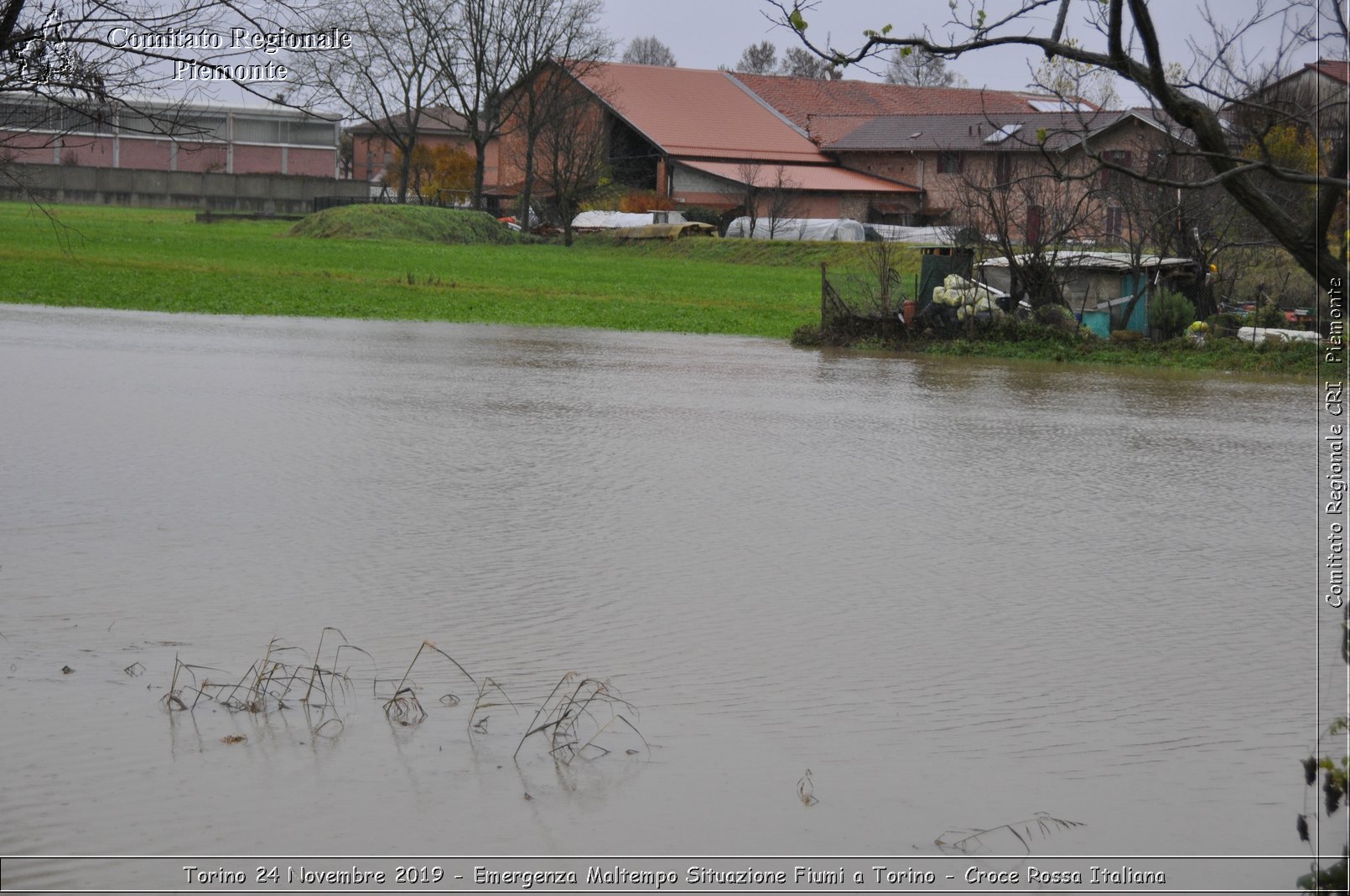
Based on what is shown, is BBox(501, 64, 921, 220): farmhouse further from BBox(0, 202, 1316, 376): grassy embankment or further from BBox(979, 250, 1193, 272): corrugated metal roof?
BBox(979, 250, 1193, 272): corrugated metal roof

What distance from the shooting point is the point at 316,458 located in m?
11.9

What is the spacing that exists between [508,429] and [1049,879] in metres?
9.73

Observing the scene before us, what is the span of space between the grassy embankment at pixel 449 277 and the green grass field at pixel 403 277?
68 millimetres

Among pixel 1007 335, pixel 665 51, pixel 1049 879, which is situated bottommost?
pixel 1049 879

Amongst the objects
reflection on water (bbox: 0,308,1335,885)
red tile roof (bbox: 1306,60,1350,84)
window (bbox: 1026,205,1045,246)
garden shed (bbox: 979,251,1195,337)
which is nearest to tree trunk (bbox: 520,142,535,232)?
window (bbox: 1026,205,1045,246)

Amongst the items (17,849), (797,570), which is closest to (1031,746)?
(797,570)

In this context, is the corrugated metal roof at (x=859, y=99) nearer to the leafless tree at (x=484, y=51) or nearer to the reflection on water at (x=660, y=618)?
the leafless tree at (x=484, y=51)

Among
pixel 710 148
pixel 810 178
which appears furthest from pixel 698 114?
pixel 810 178

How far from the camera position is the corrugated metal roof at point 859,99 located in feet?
251

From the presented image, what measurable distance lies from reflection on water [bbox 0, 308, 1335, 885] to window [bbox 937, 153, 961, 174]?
51.8 m

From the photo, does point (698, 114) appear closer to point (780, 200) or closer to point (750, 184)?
point (750, 184)

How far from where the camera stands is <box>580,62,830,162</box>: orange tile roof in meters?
69.9

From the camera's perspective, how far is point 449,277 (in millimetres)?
38312

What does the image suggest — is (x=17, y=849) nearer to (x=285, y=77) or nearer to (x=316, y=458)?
(x=285, y=77)
